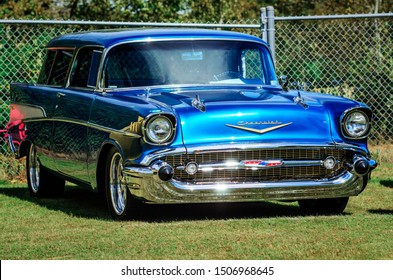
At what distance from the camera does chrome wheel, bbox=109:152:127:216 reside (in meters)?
8.62

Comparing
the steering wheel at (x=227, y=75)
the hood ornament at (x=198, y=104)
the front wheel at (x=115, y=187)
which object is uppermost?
the hood ornament at (x=198, y=104)

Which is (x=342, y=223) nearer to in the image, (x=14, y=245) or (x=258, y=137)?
(x=258, y=137)

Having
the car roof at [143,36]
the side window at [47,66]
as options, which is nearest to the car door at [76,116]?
the car roof at [143,36]

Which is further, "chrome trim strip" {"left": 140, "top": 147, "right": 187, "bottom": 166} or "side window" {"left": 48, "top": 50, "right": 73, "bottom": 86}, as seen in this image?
"side window" {"left": 48, "top": 50, "right": 73, "bottom": 86}

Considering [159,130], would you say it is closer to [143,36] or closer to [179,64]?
[179,64]

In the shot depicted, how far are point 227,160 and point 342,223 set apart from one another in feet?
3.30

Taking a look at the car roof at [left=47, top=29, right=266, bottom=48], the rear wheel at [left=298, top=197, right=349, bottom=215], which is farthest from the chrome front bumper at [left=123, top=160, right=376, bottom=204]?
the car roof at [left=47, top=29, right=266, bottom=48]

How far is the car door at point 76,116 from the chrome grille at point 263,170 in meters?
1.36

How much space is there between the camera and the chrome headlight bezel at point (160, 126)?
26.6 feet

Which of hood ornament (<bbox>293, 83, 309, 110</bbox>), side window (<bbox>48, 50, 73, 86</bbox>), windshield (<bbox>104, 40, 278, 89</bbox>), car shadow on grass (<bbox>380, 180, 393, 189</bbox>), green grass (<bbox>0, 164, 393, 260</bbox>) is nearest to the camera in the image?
green grass (<bbox>0, 164, 393, 260</bbox>)

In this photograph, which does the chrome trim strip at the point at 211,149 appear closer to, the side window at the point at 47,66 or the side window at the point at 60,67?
the side window at the point at 60,67

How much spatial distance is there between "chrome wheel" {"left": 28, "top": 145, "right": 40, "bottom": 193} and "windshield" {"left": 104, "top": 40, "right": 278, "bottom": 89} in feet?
6.54

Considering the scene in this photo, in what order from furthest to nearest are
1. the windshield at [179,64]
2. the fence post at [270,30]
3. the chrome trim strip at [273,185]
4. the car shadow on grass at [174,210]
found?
the fence post at [270,30]
the windshield at [179,64]
the car shadow on grass at [174,210]
the chrome trim strip at [273,185]

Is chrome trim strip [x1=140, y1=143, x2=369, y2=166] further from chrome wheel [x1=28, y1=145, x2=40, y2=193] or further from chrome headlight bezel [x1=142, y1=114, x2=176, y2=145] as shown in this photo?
Result: chrome wheel [x1=28, y1=145, x2=40, y2=193]
